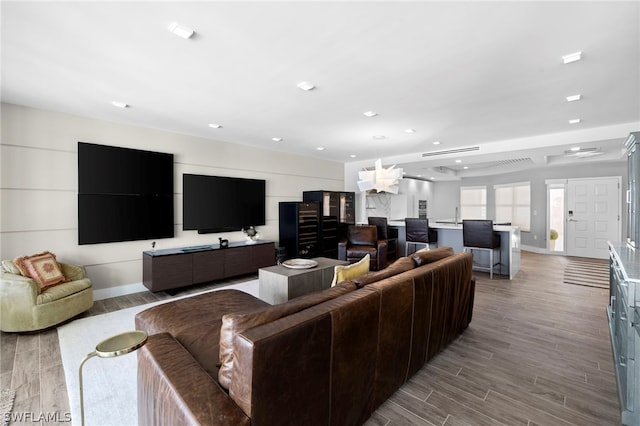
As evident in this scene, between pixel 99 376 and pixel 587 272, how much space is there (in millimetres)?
7708

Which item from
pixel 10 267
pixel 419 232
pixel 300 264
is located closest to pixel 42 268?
pixel 10 267

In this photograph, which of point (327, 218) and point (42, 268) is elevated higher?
point (327, 218)

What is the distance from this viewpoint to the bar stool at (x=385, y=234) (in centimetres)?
648

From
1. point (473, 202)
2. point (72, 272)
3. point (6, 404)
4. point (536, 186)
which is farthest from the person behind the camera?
point (473, 202)

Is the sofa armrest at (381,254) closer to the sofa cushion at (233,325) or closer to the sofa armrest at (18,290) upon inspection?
the sofa cushion at (233,325)

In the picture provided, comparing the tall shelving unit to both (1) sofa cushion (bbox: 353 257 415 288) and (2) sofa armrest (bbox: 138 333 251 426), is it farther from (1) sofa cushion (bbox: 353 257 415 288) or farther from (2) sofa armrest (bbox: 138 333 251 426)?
(2) sofa armrest (bbox: 138 333 251 426)

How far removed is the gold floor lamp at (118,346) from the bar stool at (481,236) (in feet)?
17.0

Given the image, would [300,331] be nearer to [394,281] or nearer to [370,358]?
[370,358]

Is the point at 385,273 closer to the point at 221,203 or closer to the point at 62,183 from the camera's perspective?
the point at 221,203

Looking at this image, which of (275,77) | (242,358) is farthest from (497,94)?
(242,358)

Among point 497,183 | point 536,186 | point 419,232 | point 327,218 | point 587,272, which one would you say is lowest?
point 587,272

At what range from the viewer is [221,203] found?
17.1 feet

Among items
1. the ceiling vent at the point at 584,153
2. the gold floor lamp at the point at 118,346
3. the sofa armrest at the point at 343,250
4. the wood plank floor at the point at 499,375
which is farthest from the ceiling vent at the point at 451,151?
the gold floor lamp at the point at 118,346

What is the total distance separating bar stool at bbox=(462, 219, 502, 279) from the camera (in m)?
5.02
